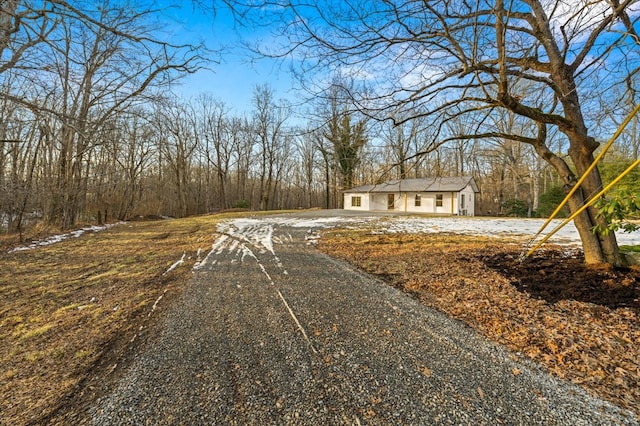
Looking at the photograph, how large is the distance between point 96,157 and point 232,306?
20.5 meters

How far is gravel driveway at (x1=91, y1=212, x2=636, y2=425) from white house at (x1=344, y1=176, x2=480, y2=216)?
1748cm

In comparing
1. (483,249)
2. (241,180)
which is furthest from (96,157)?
(483,249)

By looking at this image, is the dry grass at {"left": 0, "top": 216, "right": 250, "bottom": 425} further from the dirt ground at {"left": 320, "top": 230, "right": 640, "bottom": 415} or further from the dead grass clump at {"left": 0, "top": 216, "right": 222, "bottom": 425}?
the dirt ground at {"left": 320, "top": 230, "right": 640, "bottom": 415}

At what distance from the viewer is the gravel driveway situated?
68.1 inches

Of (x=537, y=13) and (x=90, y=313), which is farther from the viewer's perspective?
(x=537, y=13)

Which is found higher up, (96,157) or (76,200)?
(96,157)

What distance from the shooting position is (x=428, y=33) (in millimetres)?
3639

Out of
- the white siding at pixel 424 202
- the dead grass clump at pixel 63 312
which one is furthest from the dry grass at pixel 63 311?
the white siding at pixel 424 202

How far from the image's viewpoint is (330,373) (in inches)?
84.4

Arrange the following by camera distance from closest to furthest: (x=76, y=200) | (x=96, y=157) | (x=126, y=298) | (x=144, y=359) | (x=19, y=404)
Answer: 1. (x=19, y=404)
2. (x=144, y=359)
3. (x=126, y=298)
4. (x=76, y=200)
5. (x=96, y=157)

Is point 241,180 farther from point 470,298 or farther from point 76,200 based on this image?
point 470,298

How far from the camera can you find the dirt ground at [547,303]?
214 cm

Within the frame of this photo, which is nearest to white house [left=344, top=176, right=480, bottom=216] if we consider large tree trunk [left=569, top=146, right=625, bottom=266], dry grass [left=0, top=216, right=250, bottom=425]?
large tree trunk [left=569, top=146, right=625, bottom=266]

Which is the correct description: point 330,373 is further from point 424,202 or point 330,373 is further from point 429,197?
point 424,202
